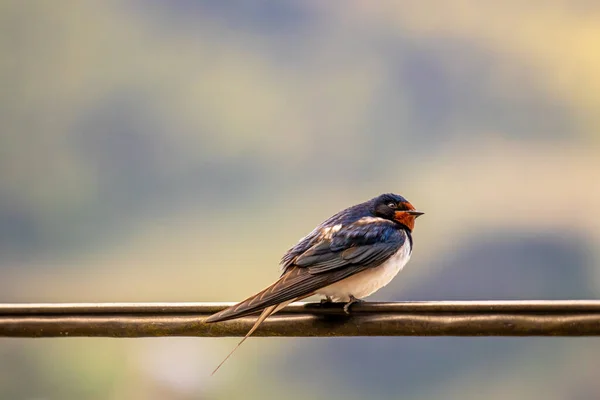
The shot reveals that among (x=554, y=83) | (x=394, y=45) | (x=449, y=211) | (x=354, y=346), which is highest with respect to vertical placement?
(x=394, y=45)

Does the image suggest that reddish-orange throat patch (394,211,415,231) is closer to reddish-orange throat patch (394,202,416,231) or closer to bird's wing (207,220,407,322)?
reddish-orange throat patch (394,202,416,231)

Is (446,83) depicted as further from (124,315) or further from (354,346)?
(124,315)

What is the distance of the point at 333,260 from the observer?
238 centimetres

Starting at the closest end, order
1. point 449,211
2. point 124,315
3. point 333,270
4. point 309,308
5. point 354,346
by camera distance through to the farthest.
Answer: point 124,315, point 309,308, point 333,270, point 354,346, point 449,211

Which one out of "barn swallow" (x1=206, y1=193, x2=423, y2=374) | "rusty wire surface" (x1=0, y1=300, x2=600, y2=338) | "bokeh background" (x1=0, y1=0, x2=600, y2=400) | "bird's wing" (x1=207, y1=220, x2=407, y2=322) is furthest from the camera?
"bokeh background" (x1=0, y1=0, x2=600, y2=400)

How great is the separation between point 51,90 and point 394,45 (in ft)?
37.0

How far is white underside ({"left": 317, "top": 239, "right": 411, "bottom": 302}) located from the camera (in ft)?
7.98

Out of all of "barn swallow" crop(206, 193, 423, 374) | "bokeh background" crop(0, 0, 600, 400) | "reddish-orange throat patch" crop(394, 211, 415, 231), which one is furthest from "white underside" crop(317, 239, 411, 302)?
"bokeh background" crop(0, 0, 600, 400)

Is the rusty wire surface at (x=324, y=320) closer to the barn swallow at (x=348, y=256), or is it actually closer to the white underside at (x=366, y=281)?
the barn swallow at (x=348, y=256)

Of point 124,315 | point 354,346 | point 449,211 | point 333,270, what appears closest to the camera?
point 124,315

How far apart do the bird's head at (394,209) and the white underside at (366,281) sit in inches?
5.3

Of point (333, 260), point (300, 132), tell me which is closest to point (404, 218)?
point (333, 260)

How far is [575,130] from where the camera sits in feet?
75.5

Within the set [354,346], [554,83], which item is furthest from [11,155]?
[554,83]
